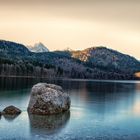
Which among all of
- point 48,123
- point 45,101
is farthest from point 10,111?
point 48,123

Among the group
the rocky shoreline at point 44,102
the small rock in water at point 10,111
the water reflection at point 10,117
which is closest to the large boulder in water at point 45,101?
the rocky shoreline at point 44,102

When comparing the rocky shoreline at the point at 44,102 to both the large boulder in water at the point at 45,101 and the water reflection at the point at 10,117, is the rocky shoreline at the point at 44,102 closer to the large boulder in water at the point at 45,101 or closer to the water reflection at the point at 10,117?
the large boulder in water at the point at 45,101

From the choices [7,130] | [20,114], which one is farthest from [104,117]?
[7,130]

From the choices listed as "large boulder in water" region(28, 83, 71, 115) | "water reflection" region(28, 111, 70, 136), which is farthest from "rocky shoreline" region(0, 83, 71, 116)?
"water reflection" region(28, 111, 70, 136)

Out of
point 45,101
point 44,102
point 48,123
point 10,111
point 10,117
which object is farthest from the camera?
point 45,101

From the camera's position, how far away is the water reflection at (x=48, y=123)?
38069mm

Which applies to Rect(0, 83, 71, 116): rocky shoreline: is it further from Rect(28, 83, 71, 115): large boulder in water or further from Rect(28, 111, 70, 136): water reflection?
Rect(28, 111, 70, 136): water reflection

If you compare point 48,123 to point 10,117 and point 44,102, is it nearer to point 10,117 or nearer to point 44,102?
point 10,117

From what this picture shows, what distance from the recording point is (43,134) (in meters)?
36.1

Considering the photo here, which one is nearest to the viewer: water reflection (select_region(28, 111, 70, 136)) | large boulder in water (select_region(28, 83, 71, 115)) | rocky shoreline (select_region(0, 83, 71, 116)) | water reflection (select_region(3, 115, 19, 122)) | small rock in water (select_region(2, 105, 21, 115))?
water reflection (select_region(28, 111, 70, 136))

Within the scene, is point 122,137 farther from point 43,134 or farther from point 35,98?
point 35,98

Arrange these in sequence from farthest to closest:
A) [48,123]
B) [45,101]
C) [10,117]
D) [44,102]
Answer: [45,101] → [44,102] → [10,117] → [48,123]

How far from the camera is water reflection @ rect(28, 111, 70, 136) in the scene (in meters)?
38.1

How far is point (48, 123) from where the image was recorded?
43.5m
